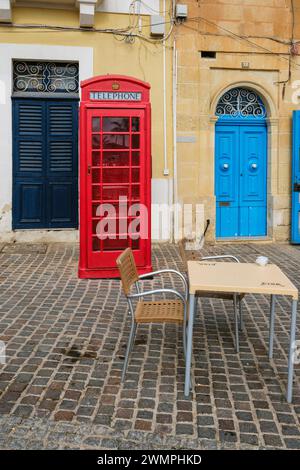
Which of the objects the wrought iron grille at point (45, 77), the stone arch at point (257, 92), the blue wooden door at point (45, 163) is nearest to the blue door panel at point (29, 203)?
the blue wooden door at point (45, 163)

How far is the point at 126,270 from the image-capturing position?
13.9 ft

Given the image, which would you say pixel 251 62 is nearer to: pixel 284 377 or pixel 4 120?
pixel 4 120

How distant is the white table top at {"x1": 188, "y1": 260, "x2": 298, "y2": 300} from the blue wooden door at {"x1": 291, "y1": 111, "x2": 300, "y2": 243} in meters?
6.12

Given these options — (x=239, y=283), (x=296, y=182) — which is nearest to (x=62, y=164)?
(x=296, y=182)

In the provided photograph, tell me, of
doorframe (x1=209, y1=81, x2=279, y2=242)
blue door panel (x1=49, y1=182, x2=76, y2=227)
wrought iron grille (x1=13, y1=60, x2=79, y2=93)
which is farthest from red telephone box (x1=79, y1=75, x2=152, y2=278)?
doorframe (x1=209, y1=81, x2=279, y2=242)

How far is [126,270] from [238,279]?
94 centimetres

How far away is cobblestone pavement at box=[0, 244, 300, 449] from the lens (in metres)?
3.20

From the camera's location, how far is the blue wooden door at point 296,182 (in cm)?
1009

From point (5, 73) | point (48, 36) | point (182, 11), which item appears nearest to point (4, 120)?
point (5, 73)

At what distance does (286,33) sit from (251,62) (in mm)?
987

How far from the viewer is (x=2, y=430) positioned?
3.21 meters

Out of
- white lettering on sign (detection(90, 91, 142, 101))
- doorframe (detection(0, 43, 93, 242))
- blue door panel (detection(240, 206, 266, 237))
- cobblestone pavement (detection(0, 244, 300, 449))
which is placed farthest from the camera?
blue door panel (detection(240, 206, 266, 237))

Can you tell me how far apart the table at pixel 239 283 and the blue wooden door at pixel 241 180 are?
19.5ft

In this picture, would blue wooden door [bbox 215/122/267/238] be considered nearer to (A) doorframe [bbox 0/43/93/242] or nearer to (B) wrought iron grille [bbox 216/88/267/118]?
(B) wrought iron grille [bbox 216/88/267/118]
